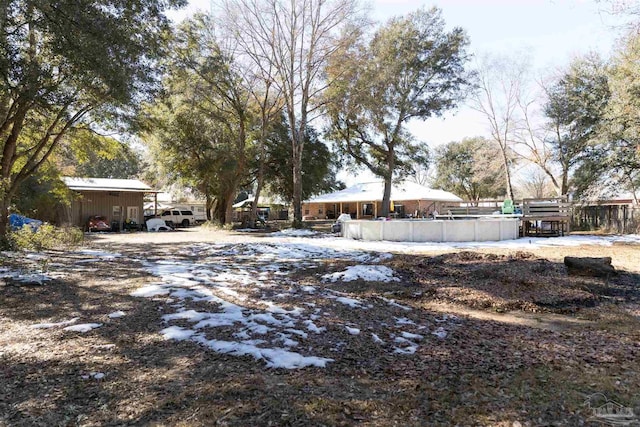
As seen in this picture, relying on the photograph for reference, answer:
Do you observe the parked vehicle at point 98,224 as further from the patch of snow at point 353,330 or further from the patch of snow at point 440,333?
the patch of snow at point 440,333

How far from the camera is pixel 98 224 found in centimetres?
2527

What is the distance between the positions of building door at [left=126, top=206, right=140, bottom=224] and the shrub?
13666 mm

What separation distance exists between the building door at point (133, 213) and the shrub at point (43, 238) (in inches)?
538

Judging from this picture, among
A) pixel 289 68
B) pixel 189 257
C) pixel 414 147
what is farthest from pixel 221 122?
pixel 189 257

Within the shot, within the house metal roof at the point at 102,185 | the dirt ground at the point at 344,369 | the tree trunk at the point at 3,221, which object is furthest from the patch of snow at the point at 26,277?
the house metal roof at the point at 102,185

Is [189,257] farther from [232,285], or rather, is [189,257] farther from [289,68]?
[289,68]

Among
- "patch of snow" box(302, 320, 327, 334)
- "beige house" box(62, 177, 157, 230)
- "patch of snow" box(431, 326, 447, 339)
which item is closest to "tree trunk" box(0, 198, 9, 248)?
"patch of snow" box(302, 320, 327, 334)

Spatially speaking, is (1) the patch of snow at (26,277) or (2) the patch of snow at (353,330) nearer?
(2) the patch of snow at (353,330)

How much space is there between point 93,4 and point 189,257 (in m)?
6.30

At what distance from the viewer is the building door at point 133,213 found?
27.9 metres

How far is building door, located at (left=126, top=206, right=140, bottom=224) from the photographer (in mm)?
27908

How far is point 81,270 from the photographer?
845cm

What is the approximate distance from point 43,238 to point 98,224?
14.1 m

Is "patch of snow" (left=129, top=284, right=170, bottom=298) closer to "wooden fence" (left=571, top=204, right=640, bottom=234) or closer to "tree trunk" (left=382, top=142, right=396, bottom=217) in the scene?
"wooden fence" (left=571, top=204, right=640, bottom=234)
